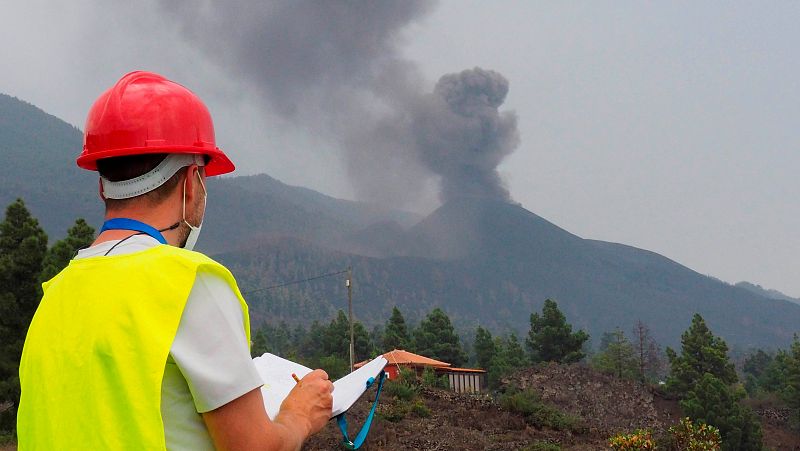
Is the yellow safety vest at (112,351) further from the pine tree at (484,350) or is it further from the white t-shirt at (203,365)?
the pine tree at (484,350)

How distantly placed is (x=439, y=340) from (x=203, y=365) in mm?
51828

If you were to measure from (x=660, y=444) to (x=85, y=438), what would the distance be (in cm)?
2271

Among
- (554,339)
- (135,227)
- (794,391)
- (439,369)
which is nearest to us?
(135,227)

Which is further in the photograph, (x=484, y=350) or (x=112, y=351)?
(x=484, y=350)

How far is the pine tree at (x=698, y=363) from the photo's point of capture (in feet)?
137

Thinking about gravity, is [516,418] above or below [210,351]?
below

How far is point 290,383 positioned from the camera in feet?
5.80

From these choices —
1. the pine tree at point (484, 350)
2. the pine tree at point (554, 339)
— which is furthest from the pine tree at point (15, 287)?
the pine tree at point (484, 350)

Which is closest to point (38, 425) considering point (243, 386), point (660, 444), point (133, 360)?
point (133, 360)

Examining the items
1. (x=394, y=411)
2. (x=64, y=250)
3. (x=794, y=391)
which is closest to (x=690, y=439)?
(x=394, y=411)

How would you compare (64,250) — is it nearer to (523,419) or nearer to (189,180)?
(523,419)

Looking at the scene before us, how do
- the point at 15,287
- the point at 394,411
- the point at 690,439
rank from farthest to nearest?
1. the point at 394,411
2. the point at 15,287
3. the point at 690,439

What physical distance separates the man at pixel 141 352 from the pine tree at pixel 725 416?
101ft

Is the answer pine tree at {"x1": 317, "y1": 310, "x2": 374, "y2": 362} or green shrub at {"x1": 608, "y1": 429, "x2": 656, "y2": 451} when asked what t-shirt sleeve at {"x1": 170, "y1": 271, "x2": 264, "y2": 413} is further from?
pine tree at {"x1": 317, "y1": 310, "x2": 374, "y2": 362}
